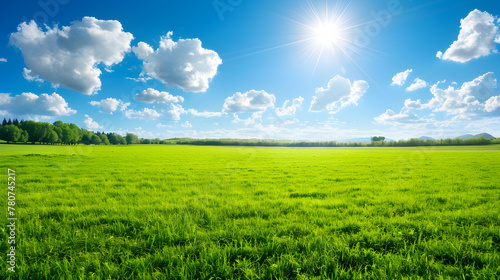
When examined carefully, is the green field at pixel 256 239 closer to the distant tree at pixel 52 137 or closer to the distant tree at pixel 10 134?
the distant tree at pixel 10 134

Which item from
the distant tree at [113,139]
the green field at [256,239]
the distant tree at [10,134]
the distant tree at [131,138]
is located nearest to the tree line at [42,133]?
the distant tree at [10,134]

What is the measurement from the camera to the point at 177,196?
7.50 metres

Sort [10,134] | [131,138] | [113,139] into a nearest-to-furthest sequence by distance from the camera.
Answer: [10,134] → [113,139] → [131,138]

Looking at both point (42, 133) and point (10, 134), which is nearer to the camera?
point (10, 134)

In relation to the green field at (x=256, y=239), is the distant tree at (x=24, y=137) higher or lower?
higher

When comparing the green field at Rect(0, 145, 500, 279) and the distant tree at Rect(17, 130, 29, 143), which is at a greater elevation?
the distant tree at Rect(17, 130, 29, 143)

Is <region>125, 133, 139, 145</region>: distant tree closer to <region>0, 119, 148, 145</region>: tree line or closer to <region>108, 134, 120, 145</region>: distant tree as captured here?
<region>108, 134, 120, 145</region>: distant tree

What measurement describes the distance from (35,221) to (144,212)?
2.48m

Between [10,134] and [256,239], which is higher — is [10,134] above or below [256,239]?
above

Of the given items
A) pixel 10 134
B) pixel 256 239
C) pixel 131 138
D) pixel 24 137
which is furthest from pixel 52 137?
pixel 256 239

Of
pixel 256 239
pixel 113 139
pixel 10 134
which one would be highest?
pixel 10 134

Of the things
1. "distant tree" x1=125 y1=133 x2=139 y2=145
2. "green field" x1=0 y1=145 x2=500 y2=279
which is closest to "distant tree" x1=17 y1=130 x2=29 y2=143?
"distant tree" x1=125 y1=133 x2=139 y2=145

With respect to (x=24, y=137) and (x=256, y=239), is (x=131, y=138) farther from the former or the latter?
(x=256, y=239)

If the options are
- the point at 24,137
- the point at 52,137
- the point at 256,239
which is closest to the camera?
the point at 256,239
